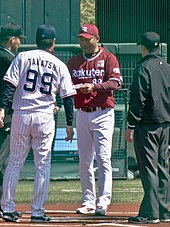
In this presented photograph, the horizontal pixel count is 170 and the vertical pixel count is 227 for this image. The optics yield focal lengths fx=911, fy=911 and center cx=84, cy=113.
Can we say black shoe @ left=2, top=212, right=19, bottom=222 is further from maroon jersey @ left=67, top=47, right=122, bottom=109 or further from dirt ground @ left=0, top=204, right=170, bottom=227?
maroon jersey @ left=67, top=47, right=122, bottom=109

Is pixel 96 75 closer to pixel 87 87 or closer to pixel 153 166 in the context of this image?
pixel 87 87

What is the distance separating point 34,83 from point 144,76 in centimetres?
114

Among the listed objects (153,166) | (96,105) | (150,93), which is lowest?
(153,166)

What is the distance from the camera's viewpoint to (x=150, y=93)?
31.1 feet

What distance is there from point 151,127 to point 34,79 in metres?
1.35

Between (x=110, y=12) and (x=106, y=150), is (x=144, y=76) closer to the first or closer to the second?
(x=106, y=150)

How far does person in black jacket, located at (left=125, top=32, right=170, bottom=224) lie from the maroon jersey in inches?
21.3

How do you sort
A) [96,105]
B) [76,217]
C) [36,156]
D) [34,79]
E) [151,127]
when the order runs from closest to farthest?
[34,79] < [36,156] < [151,127] < [76,217] < [96,105]

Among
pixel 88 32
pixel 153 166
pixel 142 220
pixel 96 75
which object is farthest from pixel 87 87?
pixel 142 220

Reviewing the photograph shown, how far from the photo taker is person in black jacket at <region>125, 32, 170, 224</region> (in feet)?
30.9

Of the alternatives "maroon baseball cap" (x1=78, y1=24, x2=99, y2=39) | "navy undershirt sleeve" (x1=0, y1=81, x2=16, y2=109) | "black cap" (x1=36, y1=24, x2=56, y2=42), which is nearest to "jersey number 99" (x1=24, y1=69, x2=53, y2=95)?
"navy undershirt sleeve" (x1=0, y1=81, x2=16, y2=109)

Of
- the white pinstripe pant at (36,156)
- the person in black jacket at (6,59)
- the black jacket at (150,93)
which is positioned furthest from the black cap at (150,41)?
the person in black jacket at (6,59)

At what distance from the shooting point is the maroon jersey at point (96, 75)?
1011cm

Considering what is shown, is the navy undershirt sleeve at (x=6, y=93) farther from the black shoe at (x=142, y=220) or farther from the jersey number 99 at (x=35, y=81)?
the black shoe at (x=142, y=220)
